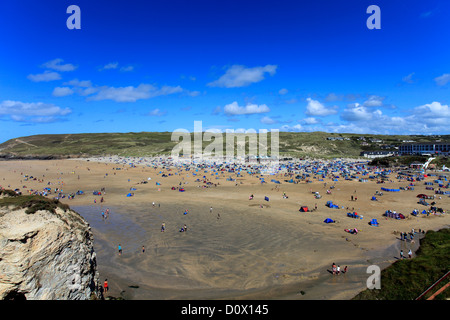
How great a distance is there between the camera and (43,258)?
10.5 metres

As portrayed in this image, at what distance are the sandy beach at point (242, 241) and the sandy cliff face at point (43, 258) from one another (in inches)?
176

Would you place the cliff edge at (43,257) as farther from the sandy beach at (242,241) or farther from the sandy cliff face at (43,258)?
the sandy beach at (242,241)

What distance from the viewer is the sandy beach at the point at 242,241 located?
15977 mm

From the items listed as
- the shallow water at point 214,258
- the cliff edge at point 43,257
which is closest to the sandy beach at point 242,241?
the shallow water at point 214,258

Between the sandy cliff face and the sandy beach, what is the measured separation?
446 centimetres

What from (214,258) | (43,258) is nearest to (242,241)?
(214,258)

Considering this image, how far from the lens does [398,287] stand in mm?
14258

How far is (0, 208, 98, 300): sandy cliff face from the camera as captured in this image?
9828mm

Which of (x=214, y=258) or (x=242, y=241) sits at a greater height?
(x=242, y=241)

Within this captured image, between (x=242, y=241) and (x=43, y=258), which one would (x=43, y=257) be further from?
(x=242, y=241)

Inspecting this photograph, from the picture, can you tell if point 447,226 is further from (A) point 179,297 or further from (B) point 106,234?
(B) point 106,234

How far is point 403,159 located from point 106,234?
93.8m

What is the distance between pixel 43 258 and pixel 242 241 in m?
15.6
